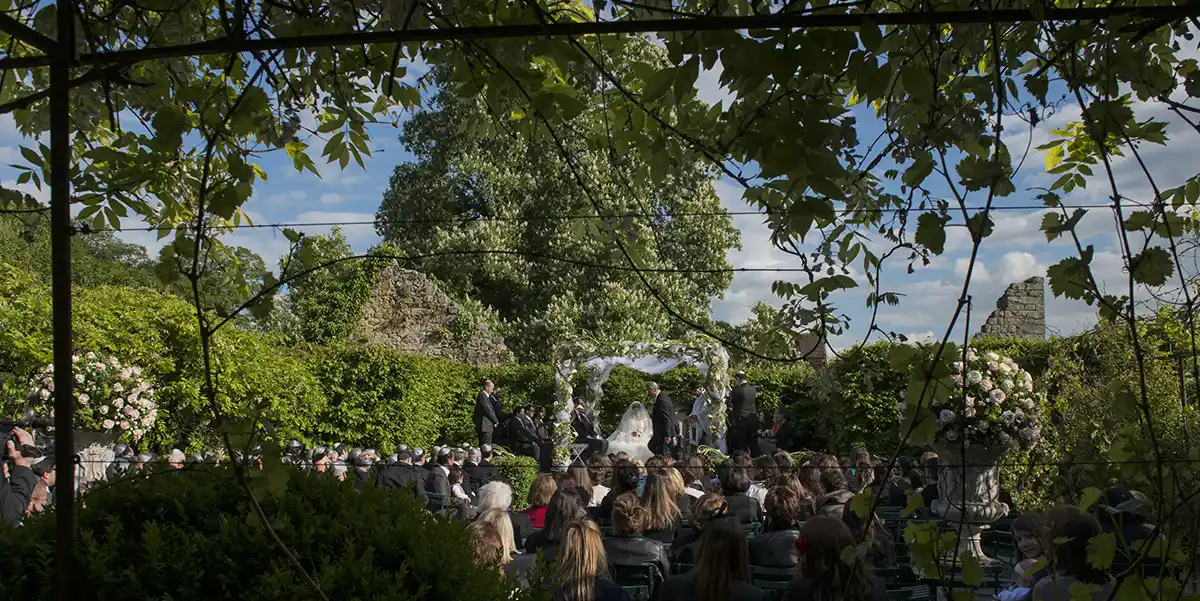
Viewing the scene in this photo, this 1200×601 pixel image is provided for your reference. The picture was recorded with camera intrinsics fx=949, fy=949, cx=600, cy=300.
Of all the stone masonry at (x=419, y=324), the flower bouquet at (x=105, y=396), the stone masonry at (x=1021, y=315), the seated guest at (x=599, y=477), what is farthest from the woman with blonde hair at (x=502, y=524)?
the stone masonry at (x=419, y=324)

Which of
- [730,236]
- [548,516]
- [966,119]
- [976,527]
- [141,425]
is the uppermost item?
[730,236]

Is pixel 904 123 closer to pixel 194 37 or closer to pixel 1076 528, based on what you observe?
pixel 1076 528

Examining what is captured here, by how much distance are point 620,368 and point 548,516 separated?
14.1 m

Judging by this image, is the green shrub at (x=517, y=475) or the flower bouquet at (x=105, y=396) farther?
the green shrub at (x=517, y=475)

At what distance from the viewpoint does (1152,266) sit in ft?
5.96

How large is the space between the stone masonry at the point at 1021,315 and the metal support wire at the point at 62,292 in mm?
18825

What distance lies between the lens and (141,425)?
8953mm

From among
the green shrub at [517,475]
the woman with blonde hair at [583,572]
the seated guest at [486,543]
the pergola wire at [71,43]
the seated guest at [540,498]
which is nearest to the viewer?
the pergola wire at [71,43]

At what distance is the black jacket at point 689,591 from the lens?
3.53 m

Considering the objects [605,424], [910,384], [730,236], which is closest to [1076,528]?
[910,384]

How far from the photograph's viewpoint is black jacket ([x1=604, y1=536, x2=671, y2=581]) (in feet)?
16.1

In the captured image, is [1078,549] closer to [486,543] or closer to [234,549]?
[486,543]

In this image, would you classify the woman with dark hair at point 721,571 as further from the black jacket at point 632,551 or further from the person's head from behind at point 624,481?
the person's head from behind at point 624,481

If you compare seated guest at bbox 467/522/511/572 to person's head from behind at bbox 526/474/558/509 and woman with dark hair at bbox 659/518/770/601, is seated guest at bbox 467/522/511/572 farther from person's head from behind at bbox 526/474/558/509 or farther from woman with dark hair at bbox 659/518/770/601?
person's head from behind at bbox 526/474/558/509
